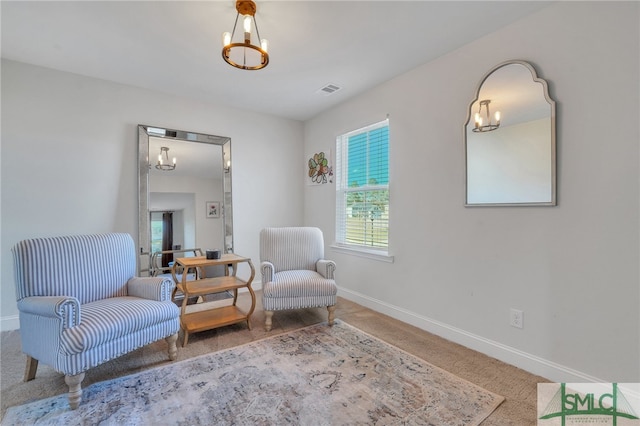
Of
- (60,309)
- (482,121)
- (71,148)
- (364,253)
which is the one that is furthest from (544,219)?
(71,148)

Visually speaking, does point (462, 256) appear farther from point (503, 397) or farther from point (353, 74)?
point (353, 74)

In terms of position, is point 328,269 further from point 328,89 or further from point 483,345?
point 328,89

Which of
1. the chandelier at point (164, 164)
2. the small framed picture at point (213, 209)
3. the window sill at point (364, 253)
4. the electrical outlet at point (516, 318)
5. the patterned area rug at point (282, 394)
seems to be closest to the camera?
the patterned area rug at point (282, 394)

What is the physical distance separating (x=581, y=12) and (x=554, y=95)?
1.60 feet

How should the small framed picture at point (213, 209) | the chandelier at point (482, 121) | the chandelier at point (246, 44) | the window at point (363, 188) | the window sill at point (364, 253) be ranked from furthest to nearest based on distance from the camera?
the small framed picture at point (213, 209) → the window at point (363, 188) → the window sill at point (364, 253) → the chandelier at point (482, 121) → the chandelier at point (246, 44)

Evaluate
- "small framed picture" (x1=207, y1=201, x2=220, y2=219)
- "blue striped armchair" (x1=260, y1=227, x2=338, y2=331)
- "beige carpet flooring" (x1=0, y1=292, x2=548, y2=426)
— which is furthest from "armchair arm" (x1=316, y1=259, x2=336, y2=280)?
"small framed picture" (x1=207, y1=201, x2=220, y2=219)

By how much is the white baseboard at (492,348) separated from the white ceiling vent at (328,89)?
8.00ft

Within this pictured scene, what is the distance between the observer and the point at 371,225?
3377 mm

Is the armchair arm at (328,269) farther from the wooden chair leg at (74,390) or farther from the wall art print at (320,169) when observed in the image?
the wooden chair leg at (74,390)

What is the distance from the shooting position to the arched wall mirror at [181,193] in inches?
128

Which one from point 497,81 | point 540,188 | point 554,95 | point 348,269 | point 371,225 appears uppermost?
point 497,81

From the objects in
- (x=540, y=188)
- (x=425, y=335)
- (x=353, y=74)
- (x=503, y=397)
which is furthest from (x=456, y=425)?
(x=353, y=74)

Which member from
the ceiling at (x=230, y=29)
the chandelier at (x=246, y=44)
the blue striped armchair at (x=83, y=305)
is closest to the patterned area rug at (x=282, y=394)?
the blue striped armchair at (x=83, y=305)

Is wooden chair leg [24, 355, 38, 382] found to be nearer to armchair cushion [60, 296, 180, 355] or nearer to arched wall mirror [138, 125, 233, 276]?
armchair cushion [60, 296, 180, 355]
